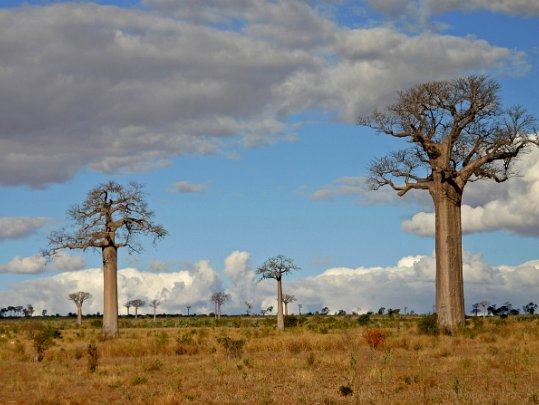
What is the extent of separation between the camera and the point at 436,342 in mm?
22406

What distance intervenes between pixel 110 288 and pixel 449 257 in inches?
618

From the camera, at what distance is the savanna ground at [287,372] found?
1246 centimetres

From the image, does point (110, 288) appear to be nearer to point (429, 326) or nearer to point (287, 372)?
point (429, 326)

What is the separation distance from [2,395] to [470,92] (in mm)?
20515

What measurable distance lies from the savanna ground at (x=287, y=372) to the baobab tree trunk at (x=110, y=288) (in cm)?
895

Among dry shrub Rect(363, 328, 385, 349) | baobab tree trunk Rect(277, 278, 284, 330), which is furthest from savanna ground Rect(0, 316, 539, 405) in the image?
baobab tree trunk Rect(277, 278, 284, 330)

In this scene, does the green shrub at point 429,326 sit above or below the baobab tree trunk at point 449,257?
below

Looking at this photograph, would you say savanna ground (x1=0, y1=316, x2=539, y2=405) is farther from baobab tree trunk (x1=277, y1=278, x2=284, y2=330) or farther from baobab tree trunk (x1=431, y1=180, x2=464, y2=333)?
baobab tree trunk (x1=277, y1=278, x2=284, y2=330)

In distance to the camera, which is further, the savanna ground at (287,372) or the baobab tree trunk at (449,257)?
the baobab tree trunk at (449,257)

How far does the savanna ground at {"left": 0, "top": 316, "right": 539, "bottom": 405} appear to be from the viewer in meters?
12.5

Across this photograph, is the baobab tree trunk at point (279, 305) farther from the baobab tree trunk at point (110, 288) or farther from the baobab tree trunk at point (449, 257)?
the baobab tree trunk at point (449, 257)

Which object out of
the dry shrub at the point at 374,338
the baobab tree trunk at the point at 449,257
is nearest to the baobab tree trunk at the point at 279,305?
the baobab tree trunk at the point at 449,257

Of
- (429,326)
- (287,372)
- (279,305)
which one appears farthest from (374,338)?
(279,305)

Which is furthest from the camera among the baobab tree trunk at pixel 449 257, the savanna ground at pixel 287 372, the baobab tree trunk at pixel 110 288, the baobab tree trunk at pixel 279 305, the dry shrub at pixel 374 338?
the baobab tree trunk at pixel 279 305
